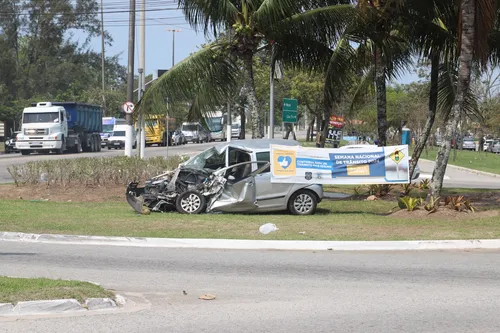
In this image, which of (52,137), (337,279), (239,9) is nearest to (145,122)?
(239,9)

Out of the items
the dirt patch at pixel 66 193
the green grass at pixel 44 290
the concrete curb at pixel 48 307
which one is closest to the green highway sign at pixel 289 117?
the dirt patch at pixel 66 193

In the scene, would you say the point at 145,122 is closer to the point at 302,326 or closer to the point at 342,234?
the point at 342,234

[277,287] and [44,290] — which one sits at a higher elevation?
[44,290]

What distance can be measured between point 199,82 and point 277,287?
11389mm

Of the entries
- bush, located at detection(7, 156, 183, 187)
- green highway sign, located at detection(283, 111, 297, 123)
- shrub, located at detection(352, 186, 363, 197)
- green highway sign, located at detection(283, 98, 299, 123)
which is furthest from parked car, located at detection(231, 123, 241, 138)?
bush, located at detection(7, 156, 183, 187)

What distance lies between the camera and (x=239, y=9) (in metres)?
18.8

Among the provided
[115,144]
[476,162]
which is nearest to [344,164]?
[476,162]

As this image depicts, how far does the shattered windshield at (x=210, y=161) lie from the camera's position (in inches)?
639

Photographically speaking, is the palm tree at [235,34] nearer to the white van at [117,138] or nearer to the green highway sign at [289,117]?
the green highway sign at [289,117]

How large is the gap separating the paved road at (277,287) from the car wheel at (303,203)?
160 inches

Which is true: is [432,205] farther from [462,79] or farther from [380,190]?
[380,190]

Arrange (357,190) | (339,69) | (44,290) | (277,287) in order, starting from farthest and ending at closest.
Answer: (357,190) → (339,69) → (277,287) → (44,290)

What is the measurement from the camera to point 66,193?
62.9 ft

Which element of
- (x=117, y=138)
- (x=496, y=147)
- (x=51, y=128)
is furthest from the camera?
(x=496, y=147)
